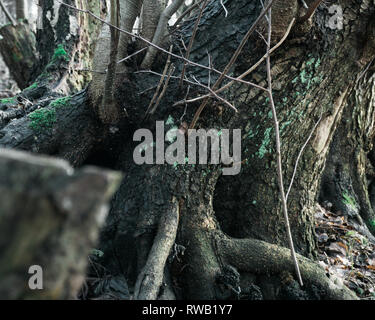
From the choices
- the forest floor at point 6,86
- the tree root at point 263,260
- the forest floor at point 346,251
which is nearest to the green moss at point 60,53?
the forest floor at point 6,86

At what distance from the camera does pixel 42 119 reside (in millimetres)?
2418

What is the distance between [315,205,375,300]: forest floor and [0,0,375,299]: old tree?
0.36 meters

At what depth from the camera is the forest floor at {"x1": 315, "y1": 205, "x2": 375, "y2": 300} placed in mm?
2682

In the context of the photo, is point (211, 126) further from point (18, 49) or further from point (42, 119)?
point (18, 49)

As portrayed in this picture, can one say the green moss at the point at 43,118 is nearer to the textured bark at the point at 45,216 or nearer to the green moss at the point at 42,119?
the green moss at the point at 42,119

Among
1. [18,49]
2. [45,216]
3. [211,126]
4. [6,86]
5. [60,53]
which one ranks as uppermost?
[6,86]

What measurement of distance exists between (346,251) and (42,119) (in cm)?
279

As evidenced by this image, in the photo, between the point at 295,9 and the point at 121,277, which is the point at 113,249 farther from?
the point at 295,9

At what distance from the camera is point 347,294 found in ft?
6.99

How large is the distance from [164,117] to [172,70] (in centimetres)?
32

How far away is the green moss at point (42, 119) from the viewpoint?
239cm

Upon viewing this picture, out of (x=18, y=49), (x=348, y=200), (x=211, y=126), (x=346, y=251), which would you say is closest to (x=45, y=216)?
(x=211, y=126)

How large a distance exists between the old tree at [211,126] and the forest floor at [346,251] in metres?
0.36
